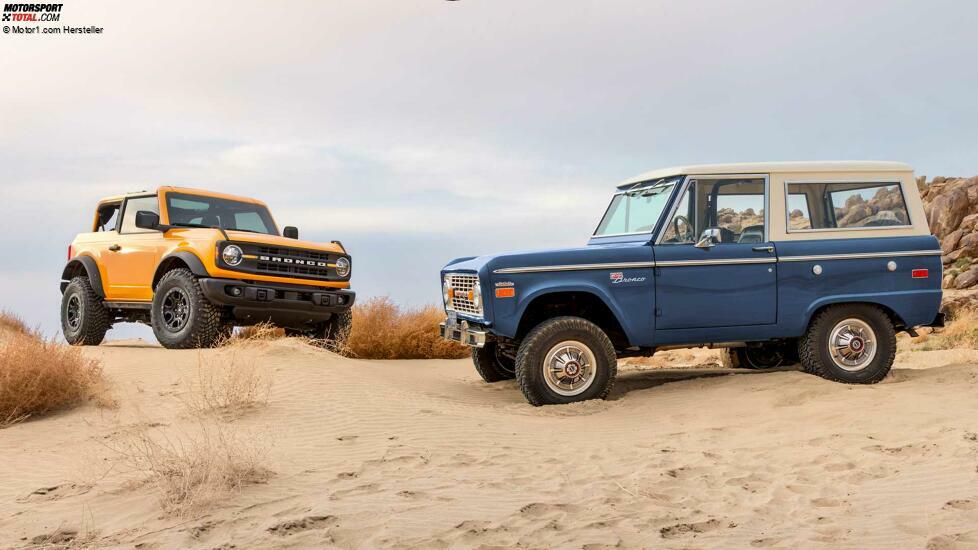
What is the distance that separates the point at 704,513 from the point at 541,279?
3.79 metres

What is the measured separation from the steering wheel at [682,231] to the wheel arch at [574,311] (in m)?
1.13

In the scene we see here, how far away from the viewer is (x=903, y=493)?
20.1 ft

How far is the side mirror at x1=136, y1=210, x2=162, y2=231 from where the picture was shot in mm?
12444

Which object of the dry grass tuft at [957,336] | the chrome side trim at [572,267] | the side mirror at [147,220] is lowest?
the dry grass tuft at [957,336]

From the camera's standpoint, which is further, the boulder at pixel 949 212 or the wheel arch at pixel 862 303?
the boulder at pixel 949 212

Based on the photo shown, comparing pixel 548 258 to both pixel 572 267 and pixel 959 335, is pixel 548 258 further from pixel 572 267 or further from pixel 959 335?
pixel 959 335

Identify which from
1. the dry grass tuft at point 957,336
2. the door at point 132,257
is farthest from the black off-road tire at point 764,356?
the door at point 132,257

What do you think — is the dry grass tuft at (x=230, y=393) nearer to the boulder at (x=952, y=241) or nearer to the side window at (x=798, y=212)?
the side window at (x=798, y=212)

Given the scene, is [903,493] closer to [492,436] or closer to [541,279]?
[492,436]

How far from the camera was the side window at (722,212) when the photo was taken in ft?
31.0

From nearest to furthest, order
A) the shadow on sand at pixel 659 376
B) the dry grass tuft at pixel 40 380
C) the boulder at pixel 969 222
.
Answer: the dry grass tuft at pixel 40 380, the shadow on sand at pixel 659 376, the boulder at pixel 969 222

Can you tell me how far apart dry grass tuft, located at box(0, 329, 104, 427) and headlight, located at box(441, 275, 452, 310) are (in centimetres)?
399

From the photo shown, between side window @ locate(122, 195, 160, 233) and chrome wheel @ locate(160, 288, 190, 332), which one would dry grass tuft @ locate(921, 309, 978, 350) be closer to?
chrome wheel @ locate(160, 288, 190, 332)

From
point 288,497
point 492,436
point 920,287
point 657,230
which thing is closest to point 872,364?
point 920,287
